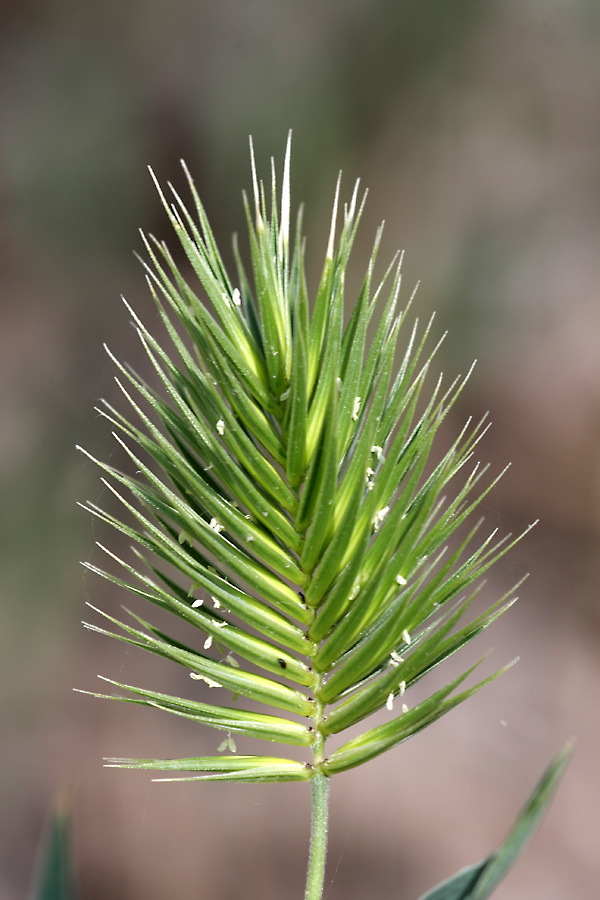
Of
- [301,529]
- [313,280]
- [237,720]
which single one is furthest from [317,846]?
[313,280]

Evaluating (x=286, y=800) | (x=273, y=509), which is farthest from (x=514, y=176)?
(x=273, y=509)

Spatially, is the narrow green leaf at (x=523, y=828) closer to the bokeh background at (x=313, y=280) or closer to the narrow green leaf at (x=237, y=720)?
the narrow green leaf at (x=237, y=720)

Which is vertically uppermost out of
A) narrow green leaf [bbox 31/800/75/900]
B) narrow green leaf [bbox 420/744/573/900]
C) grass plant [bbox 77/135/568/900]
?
grass plant [bbox 77/135/568/900]

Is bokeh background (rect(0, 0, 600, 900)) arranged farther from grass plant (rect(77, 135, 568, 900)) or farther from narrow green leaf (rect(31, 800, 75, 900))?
narrow green leaf (rect(31, 800, 75, 900))

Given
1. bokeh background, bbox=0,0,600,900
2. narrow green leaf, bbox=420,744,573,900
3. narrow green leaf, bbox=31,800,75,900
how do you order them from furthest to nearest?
bokeh background, bbox=0,0,600,900, narrow green leaf, bbox=31,800,75,900, narrow green leaf, bbox=420,744,573,900

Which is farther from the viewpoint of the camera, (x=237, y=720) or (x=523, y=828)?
(x=237, y=720)

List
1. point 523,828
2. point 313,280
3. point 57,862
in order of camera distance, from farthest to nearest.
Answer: point 313,280 < point 57,862 < point 523,828

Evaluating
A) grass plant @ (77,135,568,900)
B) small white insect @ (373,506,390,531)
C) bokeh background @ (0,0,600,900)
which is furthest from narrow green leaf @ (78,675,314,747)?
bokeh background @ (0,0,600,900)

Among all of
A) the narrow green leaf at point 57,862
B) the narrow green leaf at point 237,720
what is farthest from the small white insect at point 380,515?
the narrow green leaf at point 57,862

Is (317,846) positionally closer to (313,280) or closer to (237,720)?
(237,720)

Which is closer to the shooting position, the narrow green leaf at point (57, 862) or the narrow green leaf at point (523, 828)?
the narrow green leaf at point (523, 828)
